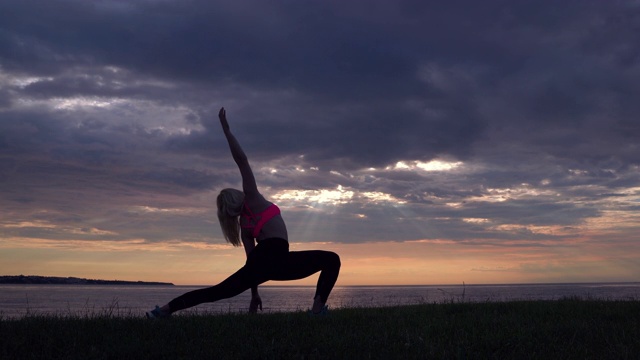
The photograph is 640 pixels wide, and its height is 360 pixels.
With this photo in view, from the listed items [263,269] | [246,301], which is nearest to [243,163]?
[263,269]

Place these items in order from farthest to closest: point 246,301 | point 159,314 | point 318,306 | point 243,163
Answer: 1. point 246,301
2. point 318,306
3. point 159,314
4. point 243,163

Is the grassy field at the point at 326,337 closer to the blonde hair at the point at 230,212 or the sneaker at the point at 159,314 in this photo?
the sneaker at the point at 159,314

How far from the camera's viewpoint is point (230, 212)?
8680 millimetres

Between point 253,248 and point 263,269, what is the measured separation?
0.45m

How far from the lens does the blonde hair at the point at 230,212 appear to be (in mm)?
8667

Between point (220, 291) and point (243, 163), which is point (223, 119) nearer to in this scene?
point (243, 163)

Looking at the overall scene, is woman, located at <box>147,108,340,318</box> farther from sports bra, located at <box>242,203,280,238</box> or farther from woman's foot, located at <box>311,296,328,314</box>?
woman's foot, located at <box>311,296,328,314</box>

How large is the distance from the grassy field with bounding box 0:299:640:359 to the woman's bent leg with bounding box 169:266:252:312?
303mm

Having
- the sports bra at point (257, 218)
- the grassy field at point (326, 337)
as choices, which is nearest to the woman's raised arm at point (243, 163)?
the sports bra at point (257, 218)

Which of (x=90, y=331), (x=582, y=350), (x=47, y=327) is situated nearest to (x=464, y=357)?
(x=582, y=350)

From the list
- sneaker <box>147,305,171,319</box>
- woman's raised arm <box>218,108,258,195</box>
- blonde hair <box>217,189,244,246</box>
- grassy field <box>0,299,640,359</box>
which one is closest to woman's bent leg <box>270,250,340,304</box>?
grassy field <box>0,299,640,359</box>

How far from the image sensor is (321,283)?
9.01m

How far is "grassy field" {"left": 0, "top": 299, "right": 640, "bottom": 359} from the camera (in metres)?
6.71

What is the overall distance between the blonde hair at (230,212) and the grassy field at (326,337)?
137 cm
